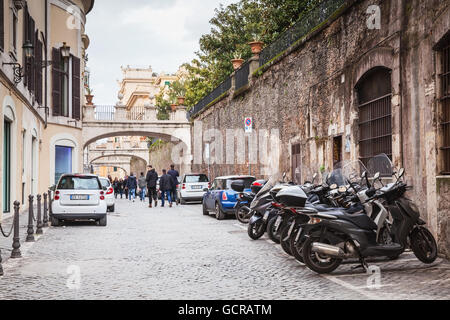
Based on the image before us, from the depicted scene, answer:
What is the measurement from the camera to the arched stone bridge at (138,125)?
35281 mm

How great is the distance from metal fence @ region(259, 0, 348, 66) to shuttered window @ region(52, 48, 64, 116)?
10795mm

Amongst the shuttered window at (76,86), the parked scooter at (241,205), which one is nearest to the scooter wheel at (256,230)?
the parked scooter at (241,205)

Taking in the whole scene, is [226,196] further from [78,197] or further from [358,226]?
[358,226]

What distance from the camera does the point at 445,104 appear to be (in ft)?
27.7

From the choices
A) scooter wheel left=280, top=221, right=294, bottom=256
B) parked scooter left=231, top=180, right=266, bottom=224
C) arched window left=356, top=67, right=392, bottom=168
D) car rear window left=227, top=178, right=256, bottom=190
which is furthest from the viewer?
car rear window left=227, top=178, right=256, bottom=190

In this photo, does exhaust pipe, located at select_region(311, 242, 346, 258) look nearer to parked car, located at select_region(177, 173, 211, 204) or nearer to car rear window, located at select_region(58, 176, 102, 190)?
car rear window, located at select_region(58, 176, 102, 190)

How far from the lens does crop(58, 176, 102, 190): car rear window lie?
46.4 feet

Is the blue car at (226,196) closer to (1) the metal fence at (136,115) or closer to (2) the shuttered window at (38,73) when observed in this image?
(2) the shuttered window at (38,73)

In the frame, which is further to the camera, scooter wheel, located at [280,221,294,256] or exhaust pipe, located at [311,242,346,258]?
scooter wheel, located at [280,221,294,256]

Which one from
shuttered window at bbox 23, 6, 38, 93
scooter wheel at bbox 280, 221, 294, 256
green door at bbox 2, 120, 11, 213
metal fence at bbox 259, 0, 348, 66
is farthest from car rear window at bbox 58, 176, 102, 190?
metal fence at bbox 259, 0, 348, 66

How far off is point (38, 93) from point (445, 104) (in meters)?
17.9

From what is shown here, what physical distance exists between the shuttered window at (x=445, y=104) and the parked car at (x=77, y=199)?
8.74 m
